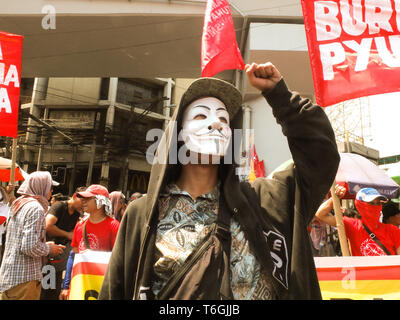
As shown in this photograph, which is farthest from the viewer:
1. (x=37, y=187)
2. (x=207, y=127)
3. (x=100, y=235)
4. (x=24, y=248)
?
(x=37, y=187)

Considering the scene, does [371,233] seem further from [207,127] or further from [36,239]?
[36,239]

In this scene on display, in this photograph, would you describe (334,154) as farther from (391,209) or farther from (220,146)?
(391,209)

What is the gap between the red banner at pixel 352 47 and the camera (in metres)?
2.74

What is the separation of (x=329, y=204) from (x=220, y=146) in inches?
91.7

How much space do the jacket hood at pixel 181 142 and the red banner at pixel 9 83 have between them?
118 inches

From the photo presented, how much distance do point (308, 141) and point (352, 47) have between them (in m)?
2.08

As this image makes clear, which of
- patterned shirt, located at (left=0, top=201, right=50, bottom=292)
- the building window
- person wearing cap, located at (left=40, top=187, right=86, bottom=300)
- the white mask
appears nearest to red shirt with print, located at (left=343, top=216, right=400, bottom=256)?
the white mask

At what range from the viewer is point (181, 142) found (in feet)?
5.19

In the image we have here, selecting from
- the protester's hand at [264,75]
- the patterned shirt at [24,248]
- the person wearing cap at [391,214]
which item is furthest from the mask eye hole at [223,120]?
the person wearing cap at [391,214]

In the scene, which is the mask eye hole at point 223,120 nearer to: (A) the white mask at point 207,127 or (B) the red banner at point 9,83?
(A) the white mask at point 207,127

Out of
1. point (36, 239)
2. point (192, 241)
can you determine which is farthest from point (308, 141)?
point (36, 239)

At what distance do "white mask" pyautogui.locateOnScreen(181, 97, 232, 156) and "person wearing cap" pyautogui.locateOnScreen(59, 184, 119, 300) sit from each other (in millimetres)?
1946

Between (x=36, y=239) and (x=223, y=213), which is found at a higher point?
(x=223, y=213)

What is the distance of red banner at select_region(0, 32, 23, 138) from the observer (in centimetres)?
386
